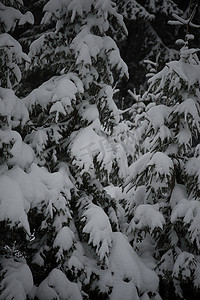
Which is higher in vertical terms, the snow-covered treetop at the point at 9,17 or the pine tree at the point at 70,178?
the snow-covered treetop at the point at 9,17

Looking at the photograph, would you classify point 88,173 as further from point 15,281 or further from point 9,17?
point 9,17

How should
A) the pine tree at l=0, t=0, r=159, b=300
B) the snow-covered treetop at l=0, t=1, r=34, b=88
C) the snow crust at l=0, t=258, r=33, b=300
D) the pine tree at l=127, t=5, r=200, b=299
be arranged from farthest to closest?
the pine tree at l=127, t=5, r=200, b=299 → the snow-covered treetop at l=0, t=1, r=34, b=88 → the pine tree at l=0, t=0, r=159, b=300 → the snow crust at l=0, t=258, r=33, b=300

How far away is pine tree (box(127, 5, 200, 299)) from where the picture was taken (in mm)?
3742

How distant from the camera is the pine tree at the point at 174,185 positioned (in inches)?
147

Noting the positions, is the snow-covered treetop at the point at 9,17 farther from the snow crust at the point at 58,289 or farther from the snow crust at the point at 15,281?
the snow crust at the point at 58,289

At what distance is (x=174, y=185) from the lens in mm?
4305

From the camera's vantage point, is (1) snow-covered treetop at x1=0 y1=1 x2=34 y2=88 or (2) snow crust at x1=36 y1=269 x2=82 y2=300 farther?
(1) snow-covered treetop at x1=0 y1=1 x2=34 y2=88

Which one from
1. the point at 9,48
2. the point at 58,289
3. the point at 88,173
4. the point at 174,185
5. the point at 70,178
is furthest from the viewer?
the point at 174,185

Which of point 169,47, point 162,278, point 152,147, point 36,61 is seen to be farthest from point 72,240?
point 169,47

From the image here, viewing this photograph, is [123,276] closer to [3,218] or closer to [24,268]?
[24,268]

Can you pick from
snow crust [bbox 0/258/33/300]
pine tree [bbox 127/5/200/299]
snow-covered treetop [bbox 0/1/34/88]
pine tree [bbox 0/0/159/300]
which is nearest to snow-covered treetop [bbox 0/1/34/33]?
snow-covered treetop [bbox 0/1/34/88]

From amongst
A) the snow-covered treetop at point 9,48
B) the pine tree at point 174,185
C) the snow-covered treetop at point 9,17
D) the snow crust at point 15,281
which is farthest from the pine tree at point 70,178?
the snow-covered treetop at point 9,17

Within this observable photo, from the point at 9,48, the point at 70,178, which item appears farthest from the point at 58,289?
the point at 9,48

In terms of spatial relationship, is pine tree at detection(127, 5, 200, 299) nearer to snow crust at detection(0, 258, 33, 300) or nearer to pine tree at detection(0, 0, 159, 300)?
pine tree at detection(0, 0, 159, 300)
